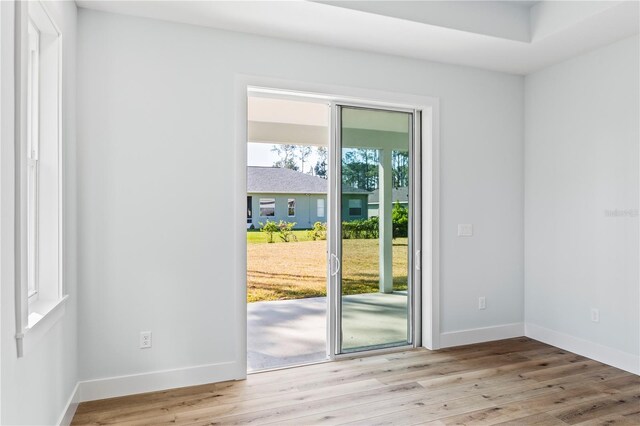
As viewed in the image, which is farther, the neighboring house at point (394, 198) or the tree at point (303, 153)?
the tree at point (303, 153)

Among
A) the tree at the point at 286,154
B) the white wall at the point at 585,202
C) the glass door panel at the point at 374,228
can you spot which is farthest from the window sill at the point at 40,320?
the tree at the point at 286,154

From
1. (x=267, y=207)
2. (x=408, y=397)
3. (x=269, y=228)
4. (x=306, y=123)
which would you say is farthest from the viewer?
(x=267, y=207)

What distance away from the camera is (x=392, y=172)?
383 cm

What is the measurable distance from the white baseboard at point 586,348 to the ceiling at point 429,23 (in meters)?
2.60

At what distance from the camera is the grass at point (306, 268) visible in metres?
Result: 3.68

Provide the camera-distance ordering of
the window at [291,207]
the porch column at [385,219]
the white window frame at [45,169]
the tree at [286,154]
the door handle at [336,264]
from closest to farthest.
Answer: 1. the white window frame at [45,169]
2. the door handle at [336,264]
3. the porch column at [385,219]
4. the tree at [286,154]
5. the window at [291,207]

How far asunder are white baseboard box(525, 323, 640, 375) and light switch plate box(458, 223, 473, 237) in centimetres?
121

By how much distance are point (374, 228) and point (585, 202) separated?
6.25 feet

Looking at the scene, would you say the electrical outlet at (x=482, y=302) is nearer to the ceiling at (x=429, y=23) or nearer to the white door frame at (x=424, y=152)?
the white door frame at (x=424, y=152)

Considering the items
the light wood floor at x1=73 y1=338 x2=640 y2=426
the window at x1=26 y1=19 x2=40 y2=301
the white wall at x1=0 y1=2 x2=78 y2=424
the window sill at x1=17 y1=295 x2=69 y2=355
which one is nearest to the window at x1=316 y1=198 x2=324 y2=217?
the light wood floor at x1=73 y1=338 x2=640 y2=426

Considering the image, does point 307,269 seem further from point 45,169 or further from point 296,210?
point 45,169

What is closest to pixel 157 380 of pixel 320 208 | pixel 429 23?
pixel 429 23

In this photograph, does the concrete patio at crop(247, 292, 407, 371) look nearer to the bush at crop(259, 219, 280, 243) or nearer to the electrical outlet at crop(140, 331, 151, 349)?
the electrical outlet at crop(140, 331, 151, 349)

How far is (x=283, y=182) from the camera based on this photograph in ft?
34.1
